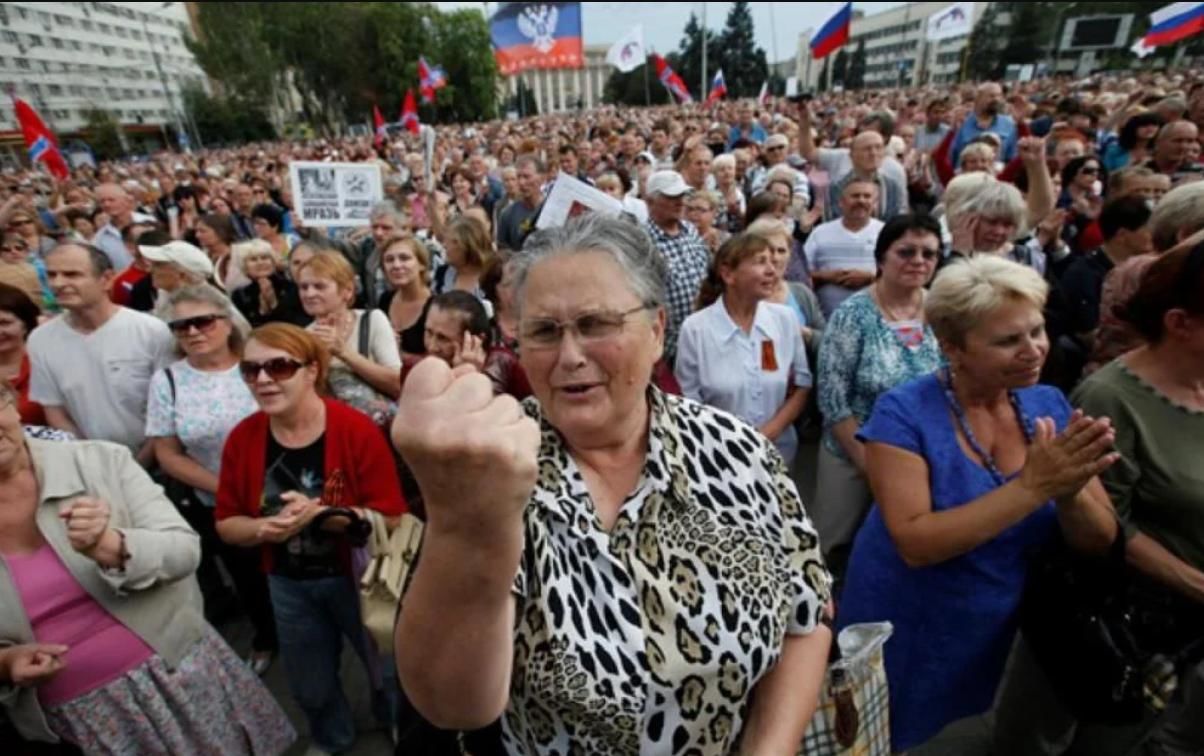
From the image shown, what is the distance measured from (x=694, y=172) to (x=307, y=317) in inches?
150

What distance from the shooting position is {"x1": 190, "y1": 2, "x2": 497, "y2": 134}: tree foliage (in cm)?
5588

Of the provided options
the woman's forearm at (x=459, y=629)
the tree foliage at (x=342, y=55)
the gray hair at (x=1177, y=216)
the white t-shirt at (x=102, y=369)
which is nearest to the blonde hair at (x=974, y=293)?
the gray hair at (x=1177, y=216)

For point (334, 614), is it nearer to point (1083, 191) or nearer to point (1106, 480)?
point (1106, 480)

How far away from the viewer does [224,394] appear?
116 inches

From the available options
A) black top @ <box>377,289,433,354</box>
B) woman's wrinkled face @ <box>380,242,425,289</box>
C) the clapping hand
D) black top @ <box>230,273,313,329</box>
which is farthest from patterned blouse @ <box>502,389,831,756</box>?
black top @ <box>230,273,313,329</box>

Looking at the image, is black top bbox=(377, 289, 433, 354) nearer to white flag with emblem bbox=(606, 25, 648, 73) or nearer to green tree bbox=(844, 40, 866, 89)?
white flag with emblem bbox=(606, 25, 648, 73)

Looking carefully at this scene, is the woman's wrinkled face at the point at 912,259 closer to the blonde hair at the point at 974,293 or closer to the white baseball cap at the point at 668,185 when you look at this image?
the blonde hair at the point at 974,293

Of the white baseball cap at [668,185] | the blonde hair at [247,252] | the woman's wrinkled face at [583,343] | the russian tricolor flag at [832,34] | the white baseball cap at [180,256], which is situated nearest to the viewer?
the woman's wrinkled face at [583,343]

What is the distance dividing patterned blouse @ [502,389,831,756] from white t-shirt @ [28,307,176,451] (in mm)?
2883

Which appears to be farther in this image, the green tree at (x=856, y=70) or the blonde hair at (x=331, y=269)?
the green tree at (x=856, y=70)

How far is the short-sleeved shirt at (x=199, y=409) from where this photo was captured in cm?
290

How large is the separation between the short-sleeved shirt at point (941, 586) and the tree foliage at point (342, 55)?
201ft

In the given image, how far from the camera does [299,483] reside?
7.77ft

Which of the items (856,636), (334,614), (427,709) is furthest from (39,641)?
(856,636)
